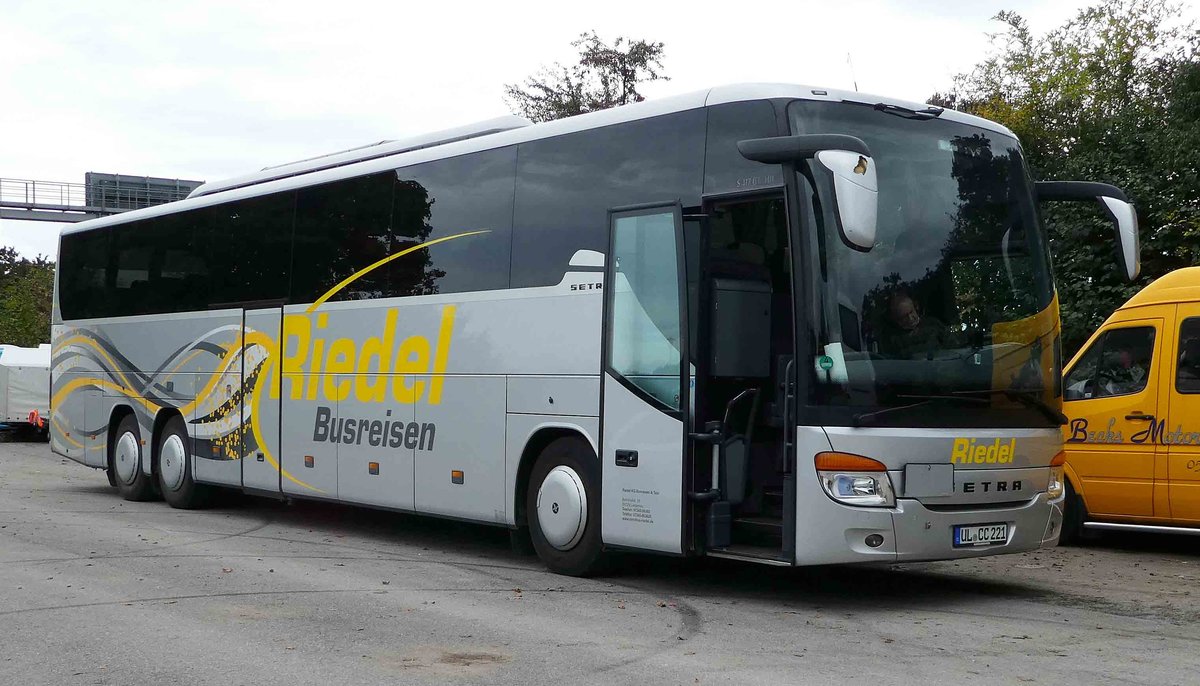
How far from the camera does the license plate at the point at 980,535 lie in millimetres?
9250

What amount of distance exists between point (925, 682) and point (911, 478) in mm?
2417

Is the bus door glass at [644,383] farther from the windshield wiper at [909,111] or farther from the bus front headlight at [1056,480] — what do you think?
the bus front headlight at [1056,480]

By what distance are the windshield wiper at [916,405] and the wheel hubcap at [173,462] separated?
10.6 meters

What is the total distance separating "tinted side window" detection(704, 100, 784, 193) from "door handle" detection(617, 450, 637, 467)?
2001 mm

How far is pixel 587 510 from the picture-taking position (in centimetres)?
1055

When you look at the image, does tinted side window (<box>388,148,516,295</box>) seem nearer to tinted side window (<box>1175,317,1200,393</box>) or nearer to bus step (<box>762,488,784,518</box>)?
bus step (<box>762,488,784,518</box>)

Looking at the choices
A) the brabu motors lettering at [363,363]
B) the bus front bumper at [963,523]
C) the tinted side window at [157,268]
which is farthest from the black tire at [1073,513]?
the tinted side window at [157,268]

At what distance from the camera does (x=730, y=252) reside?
996cm

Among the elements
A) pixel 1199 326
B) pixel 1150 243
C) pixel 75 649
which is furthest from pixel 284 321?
pixel 1150 243

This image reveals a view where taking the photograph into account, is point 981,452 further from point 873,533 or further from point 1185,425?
point 1185,425

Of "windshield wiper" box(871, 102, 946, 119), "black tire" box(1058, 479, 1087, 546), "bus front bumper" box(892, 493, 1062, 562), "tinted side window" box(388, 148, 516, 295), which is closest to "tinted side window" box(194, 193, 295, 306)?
"tinted side window" box(388, 148, 516, 295)

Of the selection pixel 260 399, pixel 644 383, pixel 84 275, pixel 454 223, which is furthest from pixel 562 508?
pixel 84 275

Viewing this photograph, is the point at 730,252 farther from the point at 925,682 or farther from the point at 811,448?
the point at 925,682

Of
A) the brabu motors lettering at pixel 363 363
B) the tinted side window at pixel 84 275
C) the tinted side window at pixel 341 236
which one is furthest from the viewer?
the tinted side window at pixel 84 275
